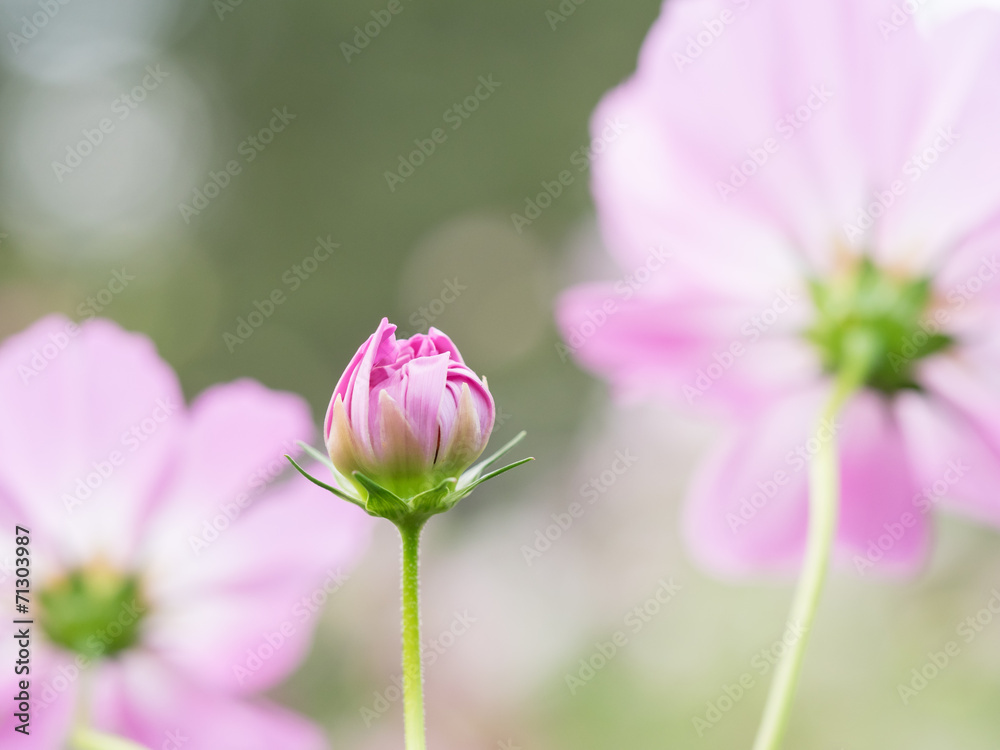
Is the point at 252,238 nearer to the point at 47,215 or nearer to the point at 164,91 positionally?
the point at 164,91

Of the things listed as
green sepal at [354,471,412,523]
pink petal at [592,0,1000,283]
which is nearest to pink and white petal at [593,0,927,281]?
pink petal at [592,0,1000,283]

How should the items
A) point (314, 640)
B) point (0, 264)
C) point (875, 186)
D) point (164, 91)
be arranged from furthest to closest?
1. point (164, 91)
2. point (0, 264)
3. point (314, 640)
4. point (875, 186)

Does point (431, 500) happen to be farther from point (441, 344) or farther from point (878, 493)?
point (878, 493)

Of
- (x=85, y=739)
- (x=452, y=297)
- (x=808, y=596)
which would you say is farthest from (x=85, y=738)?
(x=452, y=297)

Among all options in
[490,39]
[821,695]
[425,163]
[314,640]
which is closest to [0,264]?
[425,163]

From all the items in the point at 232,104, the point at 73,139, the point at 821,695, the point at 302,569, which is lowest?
the point at 302,569

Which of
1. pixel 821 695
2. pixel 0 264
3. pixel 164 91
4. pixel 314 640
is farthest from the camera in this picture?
pixel 164 91

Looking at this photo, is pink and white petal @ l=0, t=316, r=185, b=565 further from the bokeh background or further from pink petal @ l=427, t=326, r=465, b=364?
the bokeh background

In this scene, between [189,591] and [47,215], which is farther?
[47,215]
